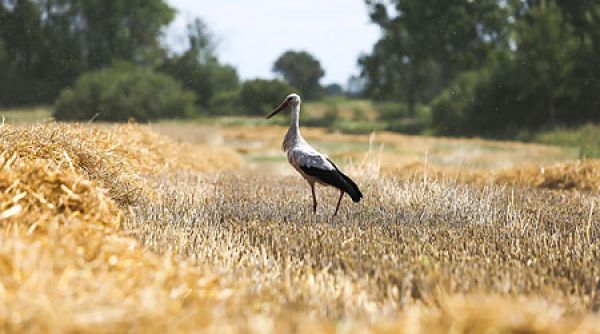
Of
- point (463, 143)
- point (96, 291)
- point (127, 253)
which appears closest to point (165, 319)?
point (96, 291)

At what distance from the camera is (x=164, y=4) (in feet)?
228

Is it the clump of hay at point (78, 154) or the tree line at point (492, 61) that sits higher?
the tree line at point (492, 61)

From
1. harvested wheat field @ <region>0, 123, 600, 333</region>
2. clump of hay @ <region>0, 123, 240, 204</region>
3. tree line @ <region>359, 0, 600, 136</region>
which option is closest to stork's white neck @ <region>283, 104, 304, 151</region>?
harvested wheat field @ <region>0, 123, 600, 333</region>

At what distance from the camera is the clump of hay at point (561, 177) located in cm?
1163

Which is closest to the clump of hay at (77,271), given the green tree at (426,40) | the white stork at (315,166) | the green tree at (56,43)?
the white stork at (315,166)

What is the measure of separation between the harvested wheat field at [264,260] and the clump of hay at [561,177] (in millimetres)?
3730

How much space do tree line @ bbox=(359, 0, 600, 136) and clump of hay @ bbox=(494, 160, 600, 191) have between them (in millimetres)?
23603

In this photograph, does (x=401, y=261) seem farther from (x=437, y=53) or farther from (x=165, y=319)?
(x=437, y=53)

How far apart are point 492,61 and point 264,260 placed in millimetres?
39221

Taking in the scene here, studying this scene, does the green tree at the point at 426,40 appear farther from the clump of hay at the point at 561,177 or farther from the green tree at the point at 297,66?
the green tree at the point at 297,66

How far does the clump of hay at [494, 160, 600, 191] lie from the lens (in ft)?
38.2

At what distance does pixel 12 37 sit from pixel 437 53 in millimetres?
34643

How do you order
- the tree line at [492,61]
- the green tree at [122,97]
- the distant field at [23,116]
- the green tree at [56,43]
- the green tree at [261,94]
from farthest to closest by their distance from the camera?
the green tree at [261,94] < the green tree at [56,43] < the green tree at [122,97] < the tree line at [492,61] < the distant field at [23,116]

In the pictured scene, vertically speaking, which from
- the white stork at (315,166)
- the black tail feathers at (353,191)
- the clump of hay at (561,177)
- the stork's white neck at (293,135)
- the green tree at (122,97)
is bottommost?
the clump of hay at (561,177)
